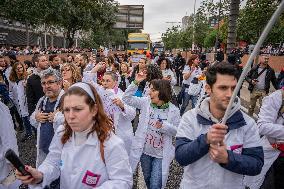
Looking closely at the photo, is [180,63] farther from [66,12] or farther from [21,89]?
[66,12]

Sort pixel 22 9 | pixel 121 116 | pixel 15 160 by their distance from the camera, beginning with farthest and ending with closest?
pixel 22 9, pixel 121 116, pixel 15 160

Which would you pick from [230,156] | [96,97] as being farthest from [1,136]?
[230,156]

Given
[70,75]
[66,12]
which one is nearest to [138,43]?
[66,12]

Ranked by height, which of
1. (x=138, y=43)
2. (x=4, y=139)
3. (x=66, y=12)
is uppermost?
(x=66, y=12)

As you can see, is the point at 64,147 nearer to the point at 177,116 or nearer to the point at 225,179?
the point at 225,179

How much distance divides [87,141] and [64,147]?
0.86ft

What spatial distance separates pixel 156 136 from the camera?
4.46m

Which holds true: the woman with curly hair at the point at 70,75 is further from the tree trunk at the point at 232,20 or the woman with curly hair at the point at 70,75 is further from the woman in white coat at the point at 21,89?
the tree trunk at the point at 232,20

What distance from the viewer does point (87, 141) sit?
2449mm

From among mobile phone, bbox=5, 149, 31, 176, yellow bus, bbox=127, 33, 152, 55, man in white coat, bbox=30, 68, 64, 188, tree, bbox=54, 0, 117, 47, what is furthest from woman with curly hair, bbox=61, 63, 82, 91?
tree, bbox=54, 0, 117, 47

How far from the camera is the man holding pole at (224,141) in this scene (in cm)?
239

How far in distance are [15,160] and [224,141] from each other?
1.48 m

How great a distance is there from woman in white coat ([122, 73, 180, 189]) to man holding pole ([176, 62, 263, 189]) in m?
1.65

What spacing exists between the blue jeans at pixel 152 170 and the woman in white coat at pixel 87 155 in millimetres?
1927
